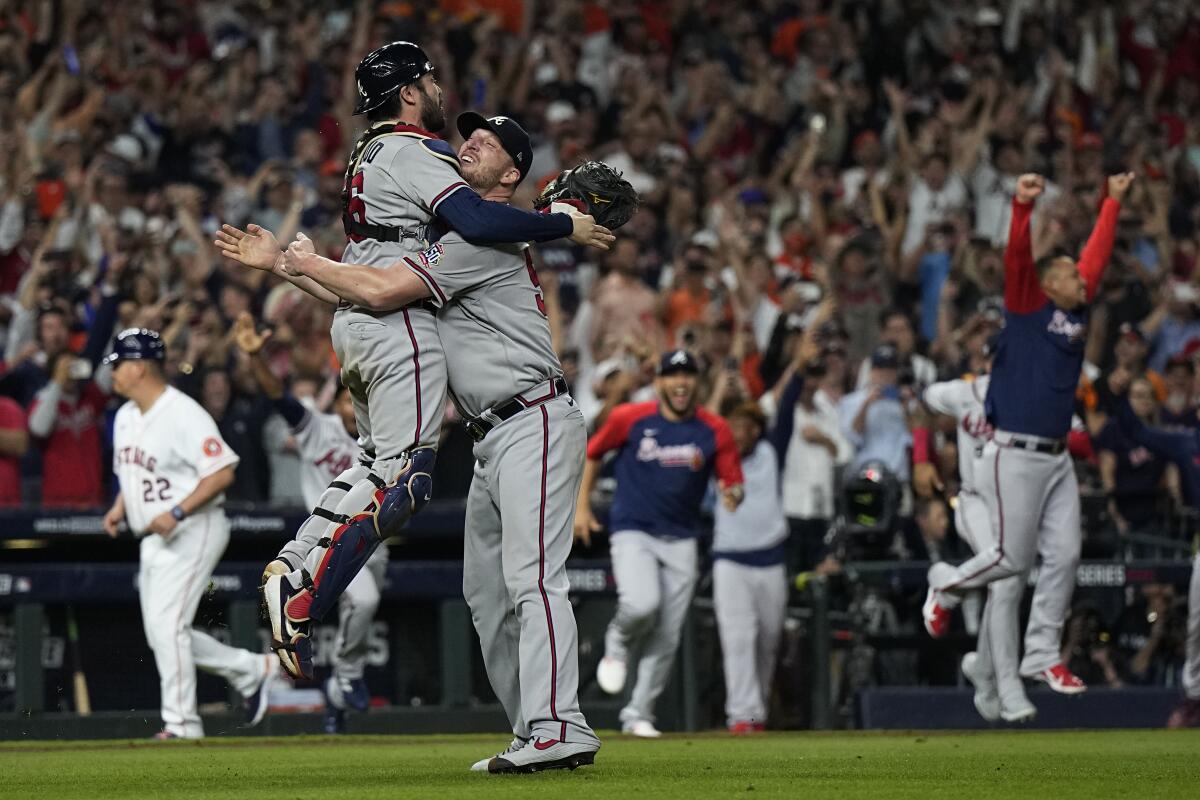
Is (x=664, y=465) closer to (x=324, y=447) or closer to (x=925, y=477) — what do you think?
(x=925, y=477)

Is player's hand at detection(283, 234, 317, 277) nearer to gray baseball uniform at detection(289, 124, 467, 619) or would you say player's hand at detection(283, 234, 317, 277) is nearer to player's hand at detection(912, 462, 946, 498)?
gray baseball uniform at detection(289, 124, 467, 619)

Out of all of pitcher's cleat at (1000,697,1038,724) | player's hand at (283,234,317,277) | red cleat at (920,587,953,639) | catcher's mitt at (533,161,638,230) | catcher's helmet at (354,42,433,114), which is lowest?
pitcher's cleat at (1000,697,1038,724)

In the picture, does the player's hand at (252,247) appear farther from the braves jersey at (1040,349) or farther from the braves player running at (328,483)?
the braves jersey at (1040,349)

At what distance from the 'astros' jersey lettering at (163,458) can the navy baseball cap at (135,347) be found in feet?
0.93

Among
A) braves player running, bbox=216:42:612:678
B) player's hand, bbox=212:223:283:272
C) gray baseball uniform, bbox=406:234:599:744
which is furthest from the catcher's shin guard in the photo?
player's hand, bbox=212:223:283:272

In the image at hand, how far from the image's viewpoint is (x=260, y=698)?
430 inches

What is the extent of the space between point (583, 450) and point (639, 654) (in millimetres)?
5160

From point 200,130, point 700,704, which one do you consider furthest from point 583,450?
point 200,130

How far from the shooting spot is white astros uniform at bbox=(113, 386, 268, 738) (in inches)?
413

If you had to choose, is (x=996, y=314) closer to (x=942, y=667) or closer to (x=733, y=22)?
(x=942, y=667)

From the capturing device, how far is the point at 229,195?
52.0ft

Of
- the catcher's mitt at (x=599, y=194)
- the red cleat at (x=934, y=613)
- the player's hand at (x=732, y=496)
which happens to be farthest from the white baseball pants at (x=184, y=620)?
the catcher's mitt at (x=599, y=194)

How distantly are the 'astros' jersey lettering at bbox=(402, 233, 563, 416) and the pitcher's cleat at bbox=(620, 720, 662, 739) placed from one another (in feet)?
14.6

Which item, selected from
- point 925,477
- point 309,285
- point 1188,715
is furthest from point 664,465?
point 309,285
